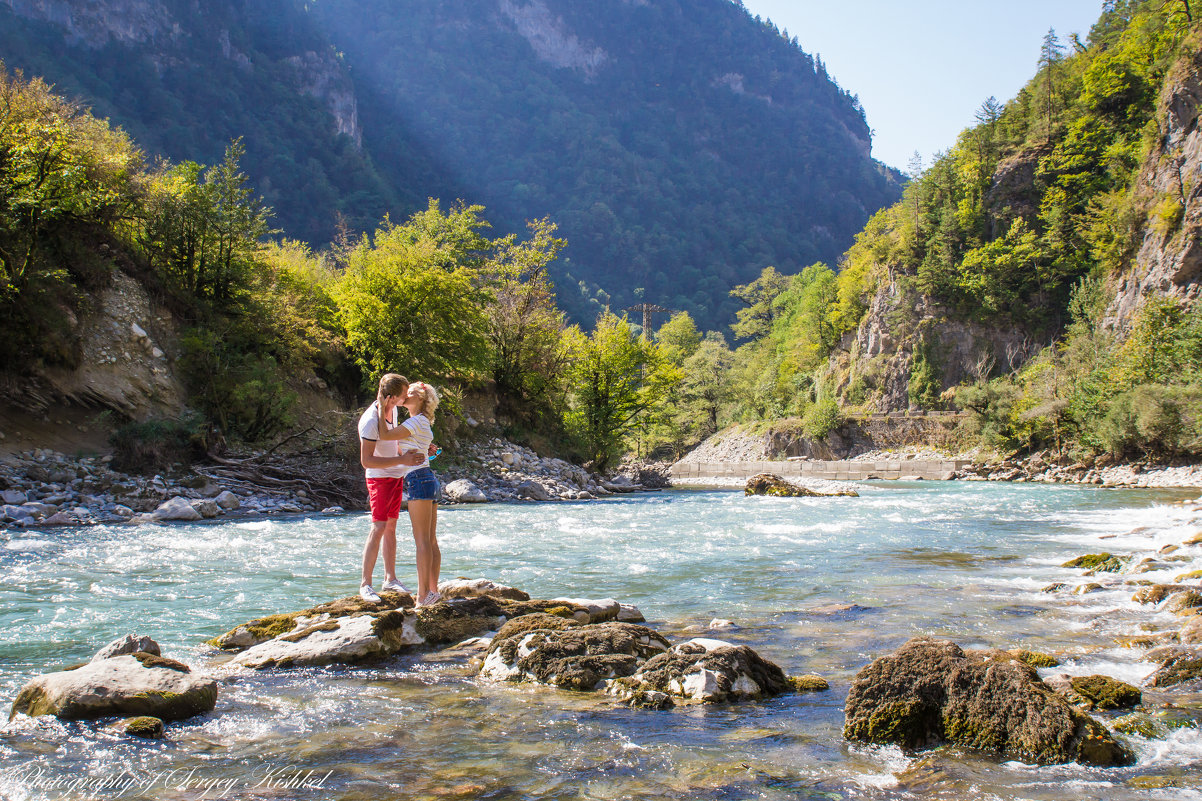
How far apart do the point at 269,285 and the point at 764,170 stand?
176984 mm

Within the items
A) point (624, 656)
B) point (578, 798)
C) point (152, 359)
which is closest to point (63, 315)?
point (152, 359)

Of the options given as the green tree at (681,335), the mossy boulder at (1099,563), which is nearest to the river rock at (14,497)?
the mossy boulder at (1099,563)

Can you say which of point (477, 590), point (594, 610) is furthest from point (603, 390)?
point (594, 610)

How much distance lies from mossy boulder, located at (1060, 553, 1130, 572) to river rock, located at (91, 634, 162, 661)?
9.94 metres

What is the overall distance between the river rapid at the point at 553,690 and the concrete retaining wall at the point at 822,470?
3336 cm

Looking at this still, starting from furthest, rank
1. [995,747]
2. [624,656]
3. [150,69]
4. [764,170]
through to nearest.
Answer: [764,170]
[150,69]
[624,656]
[995,747]

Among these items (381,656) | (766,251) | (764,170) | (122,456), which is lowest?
(381,656)

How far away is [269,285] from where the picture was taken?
71.9ft

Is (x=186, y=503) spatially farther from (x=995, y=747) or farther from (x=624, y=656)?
(x=995, y=747)

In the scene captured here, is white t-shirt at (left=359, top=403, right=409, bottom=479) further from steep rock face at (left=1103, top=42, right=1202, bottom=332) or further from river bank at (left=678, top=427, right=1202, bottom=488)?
steep rock face at (left=1103, top=42, right=1202, bottom=332)

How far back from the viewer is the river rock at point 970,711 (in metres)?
3.29

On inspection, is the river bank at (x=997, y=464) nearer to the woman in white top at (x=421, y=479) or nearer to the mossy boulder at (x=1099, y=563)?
the mossy boulder at (x=1099, y=563)

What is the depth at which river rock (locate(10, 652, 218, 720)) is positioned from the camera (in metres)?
3.73

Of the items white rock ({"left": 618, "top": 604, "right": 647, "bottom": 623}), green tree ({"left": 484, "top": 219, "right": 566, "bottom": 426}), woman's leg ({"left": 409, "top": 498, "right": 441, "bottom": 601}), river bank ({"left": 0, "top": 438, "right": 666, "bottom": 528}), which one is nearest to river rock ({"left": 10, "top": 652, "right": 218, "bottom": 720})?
woman's leg ({"left": 409, "top": 498, "right": 441, "bottom": 601})
